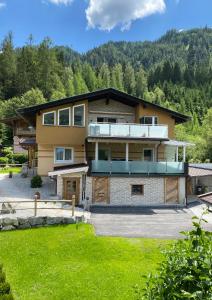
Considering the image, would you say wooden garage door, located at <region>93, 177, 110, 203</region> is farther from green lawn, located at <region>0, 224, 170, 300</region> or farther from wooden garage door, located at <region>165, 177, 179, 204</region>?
green lawn, located at <region>0, 224, 170, 300</region>

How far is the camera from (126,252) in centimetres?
1450

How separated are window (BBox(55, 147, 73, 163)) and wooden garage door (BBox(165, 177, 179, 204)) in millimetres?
8579

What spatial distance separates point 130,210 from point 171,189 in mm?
3918

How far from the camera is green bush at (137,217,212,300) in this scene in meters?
4.39

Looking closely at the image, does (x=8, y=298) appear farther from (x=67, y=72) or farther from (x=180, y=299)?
(x=67, y=72)

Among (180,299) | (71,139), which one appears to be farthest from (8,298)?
(71,139)

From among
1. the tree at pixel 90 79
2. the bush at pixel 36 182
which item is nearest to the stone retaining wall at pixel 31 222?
the bush at pixel 36 182

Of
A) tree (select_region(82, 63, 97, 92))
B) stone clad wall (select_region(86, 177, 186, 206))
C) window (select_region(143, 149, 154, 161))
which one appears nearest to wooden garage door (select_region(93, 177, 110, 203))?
stone clad wall (select_region(86, 177, 186, 206))

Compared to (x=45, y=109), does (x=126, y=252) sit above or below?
below

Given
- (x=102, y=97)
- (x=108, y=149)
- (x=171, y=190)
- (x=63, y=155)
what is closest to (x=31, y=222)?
(x=63, y=155)

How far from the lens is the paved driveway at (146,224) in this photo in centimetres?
1725

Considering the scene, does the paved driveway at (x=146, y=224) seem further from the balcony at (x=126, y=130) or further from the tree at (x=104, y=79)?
the tree at (x=104, y=79)

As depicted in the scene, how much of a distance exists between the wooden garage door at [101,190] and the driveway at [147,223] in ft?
8.87

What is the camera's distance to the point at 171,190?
81.4 ft
